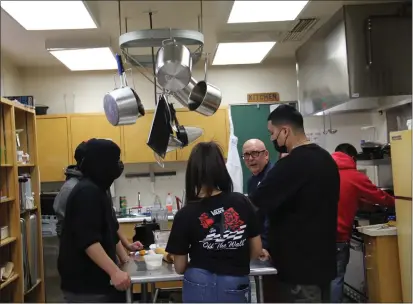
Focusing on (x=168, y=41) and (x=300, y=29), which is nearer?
(x=168, y=41)

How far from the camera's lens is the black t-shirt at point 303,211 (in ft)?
6.77

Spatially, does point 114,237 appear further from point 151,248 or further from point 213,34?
point 213,34

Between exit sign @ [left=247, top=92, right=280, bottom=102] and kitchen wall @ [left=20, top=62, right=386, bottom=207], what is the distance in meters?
0.06

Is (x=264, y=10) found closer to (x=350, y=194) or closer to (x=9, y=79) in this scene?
(x=350, y=194)

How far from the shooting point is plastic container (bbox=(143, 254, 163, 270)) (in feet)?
7.58

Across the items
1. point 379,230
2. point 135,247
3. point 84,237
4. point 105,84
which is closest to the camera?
point 84,237

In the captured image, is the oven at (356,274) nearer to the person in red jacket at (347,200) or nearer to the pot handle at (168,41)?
the person in red jacket at (347,200)

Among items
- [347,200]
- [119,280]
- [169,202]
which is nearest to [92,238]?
[119,280]

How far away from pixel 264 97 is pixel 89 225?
3.71 m

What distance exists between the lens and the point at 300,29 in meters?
3.95

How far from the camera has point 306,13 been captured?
3.53m

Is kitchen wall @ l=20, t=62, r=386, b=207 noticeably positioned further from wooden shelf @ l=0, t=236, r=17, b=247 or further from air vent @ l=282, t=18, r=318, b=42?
wooden shelf @ l=0, t=236, r=17, b=247

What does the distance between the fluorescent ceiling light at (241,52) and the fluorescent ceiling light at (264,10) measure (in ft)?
2.16

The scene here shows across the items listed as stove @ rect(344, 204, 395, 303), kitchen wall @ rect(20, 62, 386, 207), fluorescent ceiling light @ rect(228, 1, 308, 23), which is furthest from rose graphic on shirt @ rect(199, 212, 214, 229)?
kitchen wall @ rect(20, 62, 386, 207)
